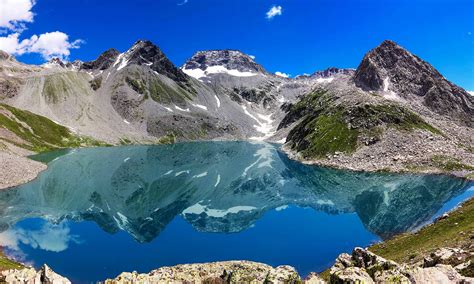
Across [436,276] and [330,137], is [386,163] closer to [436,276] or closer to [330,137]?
[330,137]

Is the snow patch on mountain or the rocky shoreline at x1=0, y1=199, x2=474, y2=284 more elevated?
the snow patch on mountain

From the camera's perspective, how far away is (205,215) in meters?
83.3

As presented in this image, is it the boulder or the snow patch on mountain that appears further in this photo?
the snow patch on mountain

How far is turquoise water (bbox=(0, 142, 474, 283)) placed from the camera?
5925cm

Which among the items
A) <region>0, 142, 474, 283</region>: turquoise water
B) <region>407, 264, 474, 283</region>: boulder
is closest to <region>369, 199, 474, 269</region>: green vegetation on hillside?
<region>0, 142, 474, 283</region>: turquoise water

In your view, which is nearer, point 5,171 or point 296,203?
point 296,203

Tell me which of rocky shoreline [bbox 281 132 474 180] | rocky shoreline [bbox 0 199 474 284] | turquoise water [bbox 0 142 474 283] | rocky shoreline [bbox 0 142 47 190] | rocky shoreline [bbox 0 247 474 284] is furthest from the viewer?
rocky shoreline [bbox 281 132 474 180]

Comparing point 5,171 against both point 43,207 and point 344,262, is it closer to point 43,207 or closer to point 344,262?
point 43,207

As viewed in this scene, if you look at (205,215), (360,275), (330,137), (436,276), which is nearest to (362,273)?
(360,275)

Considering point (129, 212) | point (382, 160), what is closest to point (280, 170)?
point (382, 160)

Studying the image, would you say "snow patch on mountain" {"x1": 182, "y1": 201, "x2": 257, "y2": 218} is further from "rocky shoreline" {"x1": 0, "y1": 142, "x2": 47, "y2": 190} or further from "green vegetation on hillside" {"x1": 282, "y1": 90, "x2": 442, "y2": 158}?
"green vegetation on hillside" {"x1": 282, "y1": 90, "x2": 442, "y2": 158}

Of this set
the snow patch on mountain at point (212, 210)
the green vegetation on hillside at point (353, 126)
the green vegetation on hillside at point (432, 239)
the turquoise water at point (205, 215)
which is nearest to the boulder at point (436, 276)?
the green vegetation on hillside at point (432, 239)

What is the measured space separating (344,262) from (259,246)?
33233 millimetres

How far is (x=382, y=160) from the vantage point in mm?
129000
